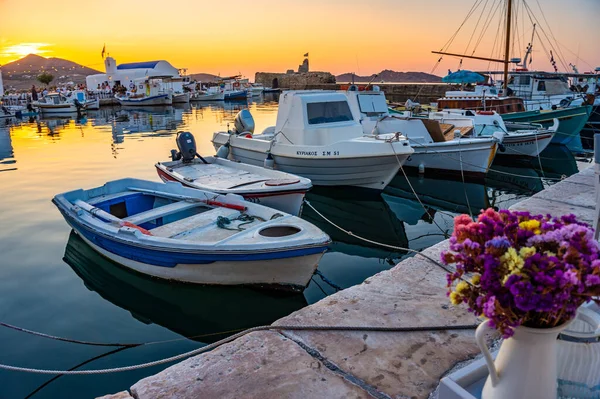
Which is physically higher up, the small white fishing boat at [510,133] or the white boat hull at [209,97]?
the white boat hull at [209,97]

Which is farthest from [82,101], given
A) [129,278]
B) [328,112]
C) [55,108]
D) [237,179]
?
[129,278]

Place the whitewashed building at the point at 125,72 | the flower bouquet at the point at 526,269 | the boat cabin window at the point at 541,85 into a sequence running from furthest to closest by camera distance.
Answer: the whitewashed building at the point at 125,72, the boat cabin window at the point at 541,85, the flower bouquet at the point at 526,269

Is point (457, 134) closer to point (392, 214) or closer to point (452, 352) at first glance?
point (392, 214)

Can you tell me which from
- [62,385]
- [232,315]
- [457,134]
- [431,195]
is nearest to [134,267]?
[232,315]

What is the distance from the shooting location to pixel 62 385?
4414 millimetres

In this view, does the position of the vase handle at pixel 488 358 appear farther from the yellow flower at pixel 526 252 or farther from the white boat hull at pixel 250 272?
the white boat hull at pixel 250 272

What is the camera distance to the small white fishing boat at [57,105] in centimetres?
3978

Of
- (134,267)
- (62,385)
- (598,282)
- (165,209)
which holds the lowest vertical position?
(62,385)

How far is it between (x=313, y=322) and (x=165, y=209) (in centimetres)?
473

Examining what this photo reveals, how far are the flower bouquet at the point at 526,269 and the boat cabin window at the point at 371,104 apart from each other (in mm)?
13462

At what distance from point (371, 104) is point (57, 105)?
34861 mm

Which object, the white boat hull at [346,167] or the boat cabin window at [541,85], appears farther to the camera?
the boat cabin window at [541,85]

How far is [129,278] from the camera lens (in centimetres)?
660

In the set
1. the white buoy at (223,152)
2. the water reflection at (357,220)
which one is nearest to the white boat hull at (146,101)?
the white buoy at (223,152)
